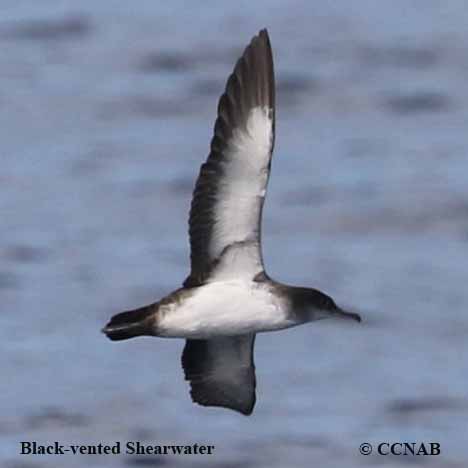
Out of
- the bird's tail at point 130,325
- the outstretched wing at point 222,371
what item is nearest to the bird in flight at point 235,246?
the bird's tail at point 130,325

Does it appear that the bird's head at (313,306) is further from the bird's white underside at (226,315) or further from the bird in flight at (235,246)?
the bird's white underside at (226,315)

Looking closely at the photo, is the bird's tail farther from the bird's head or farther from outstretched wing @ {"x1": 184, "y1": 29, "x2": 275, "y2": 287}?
the bird's head

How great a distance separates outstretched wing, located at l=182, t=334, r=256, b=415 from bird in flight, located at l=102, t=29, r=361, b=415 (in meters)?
0.88

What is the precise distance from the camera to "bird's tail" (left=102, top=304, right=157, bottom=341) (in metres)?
13.1

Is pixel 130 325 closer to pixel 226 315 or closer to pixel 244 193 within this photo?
pixel 226 315

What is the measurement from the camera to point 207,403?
1448cm

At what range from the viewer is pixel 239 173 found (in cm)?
1332

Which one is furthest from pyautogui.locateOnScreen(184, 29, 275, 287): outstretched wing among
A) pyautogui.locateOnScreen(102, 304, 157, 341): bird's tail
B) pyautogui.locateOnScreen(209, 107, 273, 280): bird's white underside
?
pyautogui.locateOnScreen(102, 304, 157, 341): bird's tail

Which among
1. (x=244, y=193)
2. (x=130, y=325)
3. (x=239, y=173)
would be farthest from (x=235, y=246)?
(x=130, y=325)

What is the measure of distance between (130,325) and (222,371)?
4.96 ft

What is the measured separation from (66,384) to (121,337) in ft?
54.7

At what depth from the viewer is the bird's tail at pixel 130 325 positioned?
13.1 meters

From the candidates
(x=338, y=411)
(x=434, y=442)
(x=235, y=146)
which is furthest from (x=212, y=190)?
(x=338, y=411)

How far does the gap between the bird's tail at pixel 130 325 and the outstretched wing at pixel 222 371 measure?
1305 millimetres
